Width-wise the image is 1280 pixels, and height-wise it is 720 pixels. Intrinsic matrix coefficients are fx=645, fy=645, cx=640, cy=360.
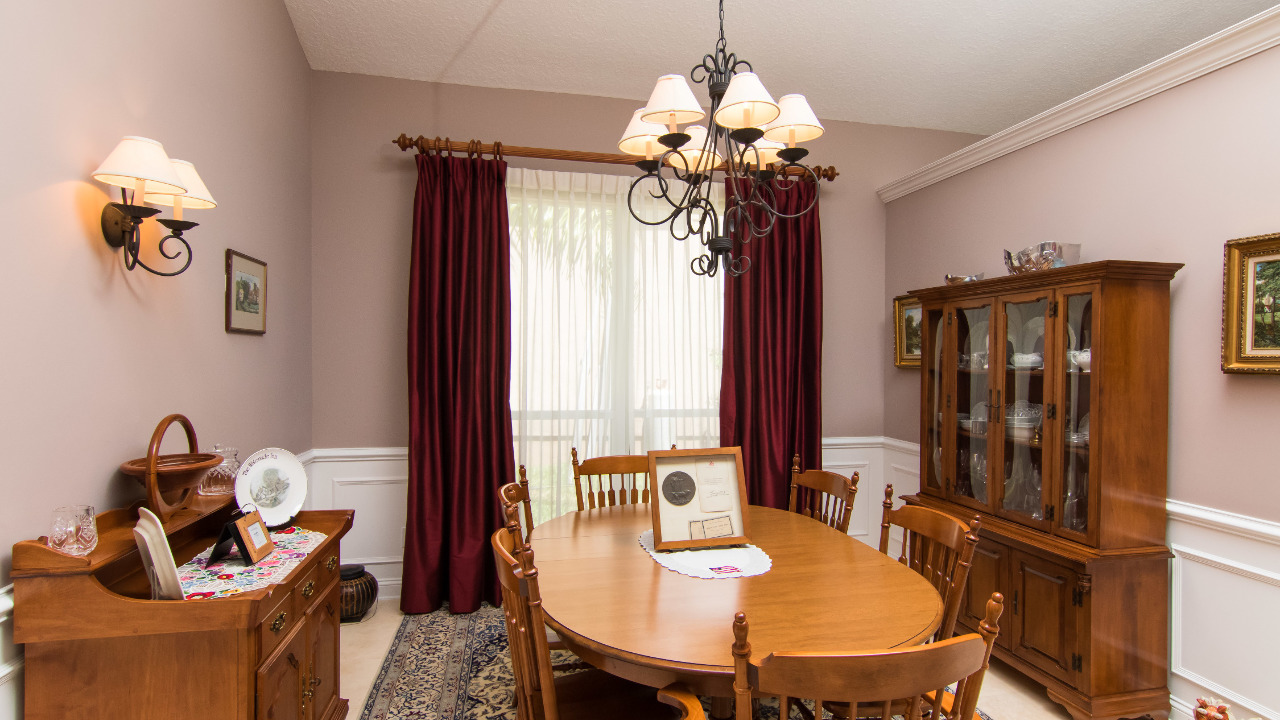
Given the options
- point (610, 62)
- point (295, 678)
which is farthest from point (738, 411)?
point (295, 678)

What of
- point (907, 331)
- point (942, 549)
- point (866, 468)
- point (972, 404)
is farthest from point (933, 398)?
point (942, 549)

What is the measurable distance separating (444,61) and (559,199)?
923mm

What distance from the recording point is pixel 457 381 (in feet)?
11.4

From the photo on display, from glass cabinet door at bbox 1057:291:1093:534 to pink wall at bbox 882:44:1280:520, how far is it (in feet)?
1.09

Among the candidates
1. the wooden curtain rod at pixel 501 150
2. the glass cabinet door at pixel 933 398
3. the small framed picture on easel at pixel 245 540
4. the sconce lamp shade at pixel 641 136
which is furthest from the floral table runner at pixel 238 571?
the glass cabinet door at pixel 933 398

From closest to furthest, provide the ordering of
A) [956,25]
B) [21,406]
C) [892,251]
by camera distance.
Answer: [21,406] → [956,25] → [892,251]

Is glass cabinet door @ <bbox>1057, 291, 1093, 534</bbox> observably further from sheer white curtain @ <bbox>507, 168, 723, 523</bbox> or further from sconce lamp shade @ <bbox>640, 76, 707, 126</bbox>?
sheer white curtain @ <bbox>507, 168, 723, 523</bbox>

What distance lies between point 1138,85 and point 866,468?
2.46 m

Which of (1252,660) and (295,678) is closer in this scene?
(295,678)

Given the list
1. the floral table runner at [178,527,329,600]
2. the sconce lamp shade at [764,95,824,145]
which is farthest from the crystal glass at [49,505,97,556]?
the sconce lamp shade at [764,95,824,145]

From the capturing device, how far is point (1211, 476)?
7.63 feet

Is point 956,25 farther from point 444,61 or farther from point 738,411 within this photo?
point 444,61

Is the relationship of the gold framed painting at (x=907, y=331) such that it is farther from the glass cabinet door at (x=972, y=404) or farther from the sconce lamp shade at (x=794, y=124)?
the sconce lamp shade at (x=794, y=124)

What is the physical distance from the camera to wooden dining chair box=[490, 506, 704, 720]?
1355 millimetres
